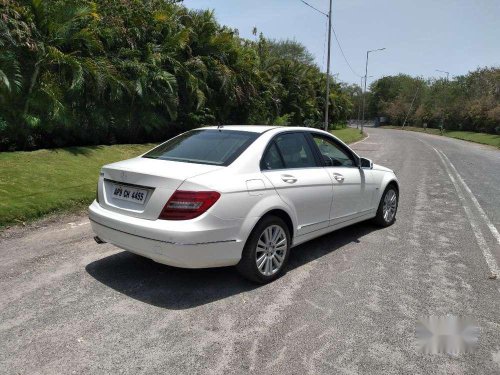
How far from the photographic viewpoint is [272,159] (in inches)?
185

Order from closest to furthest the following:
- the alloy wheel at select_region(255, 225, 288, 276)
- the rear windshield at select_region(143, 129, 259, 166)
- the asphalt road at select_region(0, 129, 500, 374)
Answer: the asphalt road at select_region(0, 129, 500, 374) < the alloy wheel at select_region(255, 225, 288, 276) < the rear windshield at select_region(143, 129, 259, 166)

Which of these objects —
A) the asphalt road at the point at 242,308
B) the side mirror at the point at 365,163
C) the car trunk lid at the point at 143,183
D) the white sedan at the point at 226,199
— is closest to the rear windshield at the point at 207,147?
the white sedan at the point at 226,199

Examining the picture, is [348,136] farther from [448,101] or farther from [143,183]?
[448,101]

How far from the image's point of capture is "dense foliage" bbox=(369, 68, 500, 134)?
5591cm

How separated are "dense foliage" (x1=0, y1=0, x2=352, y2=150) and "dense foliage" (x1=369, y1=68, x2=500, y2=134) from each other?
43.9 meters

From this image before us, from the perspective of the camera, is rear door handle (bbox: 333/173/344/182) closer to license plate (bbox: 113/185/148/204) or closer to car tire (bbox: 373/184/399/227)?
car tire (bbox: 373/184/399/227)

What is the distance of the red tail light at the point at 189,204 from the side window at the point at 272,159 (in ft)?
2.78

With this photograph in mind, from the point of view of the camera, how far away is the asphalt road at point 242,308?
3.13 metres

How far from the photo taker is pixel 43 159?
989 cm

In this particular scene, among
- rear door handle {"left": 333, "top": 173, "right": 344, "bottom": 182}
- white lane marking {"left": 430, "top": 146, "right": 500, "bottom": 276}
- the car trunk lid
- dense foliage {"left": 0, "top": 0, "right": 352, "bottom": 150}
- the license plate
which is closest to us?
the car trunk lid

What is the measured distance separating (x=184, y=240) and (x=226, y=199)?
521mm

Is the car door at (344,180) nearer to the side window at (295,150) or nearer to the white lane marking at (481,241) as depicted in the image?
the side window at (295,150)

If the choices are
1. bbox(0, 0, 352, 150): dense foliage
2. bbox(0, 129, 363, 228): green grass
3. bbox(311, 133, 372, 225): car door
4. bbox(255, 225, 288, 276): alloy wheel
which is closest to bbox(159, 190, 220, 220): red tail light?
bbox(255, 225, 288, 276): alloy wheel

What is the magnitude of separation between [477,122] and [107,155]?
56.4 meters
